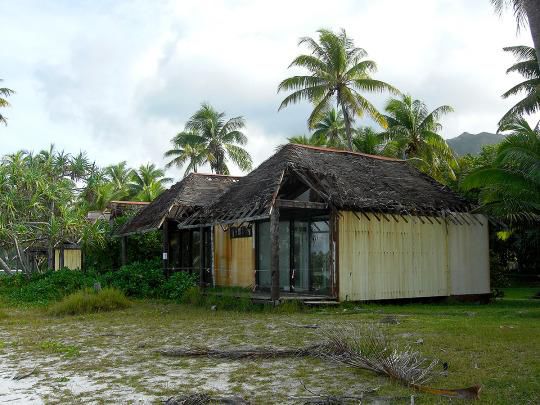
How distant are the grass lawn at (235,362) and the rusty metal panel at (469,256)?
449 centimetres

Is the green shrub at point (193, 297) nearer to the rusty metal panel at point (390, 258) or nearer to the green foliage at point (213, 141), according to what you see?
the rusty metal panel at point (390, 258)

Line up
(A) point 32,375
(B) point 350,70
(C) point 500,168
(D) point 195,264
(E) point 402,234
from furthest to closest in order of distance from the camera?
(B) point 350,70, (D) point 195,264, (E) point 402,234, (C) point 500,168, (A) point 32,375

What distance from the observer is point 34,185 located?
78.0 feet

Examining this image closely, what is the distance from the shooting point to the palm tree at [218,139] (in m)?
39.6

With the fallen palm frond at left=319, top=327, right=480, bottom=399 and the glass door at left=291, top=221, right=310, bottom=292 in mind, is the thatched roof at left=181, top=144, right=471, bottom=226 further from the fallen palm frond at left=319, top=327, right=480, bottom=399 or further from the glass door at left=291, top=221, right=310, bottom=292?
the fallen palm frond at left=319, top=327, right=480, bottom=399

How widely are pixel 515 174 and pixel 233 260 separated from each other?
32.8 ft

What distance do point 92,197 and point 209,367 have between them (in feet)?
87.6

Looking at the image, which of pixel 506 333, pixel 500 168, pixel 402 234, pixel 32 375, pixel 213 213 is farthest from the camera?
pixel 213 213

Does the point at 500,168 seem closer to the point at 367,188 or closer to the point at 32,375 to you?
the point at 367,188

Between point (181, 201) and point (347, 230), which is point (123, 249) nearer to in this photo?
point (181, 201)

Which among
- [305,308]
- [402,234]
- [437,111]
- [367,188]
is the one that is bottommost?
[305,308]

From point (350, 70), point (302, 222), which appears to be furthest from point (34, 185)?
point (350, 70)

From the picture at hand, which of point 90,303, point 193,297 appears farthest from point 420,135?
point 90,303

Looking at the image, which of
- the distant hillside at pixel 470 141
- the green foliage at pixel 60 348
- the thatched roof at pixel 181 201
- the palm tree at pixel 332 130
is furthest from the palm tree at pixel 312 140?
the distant hillside at pixel 470 141
